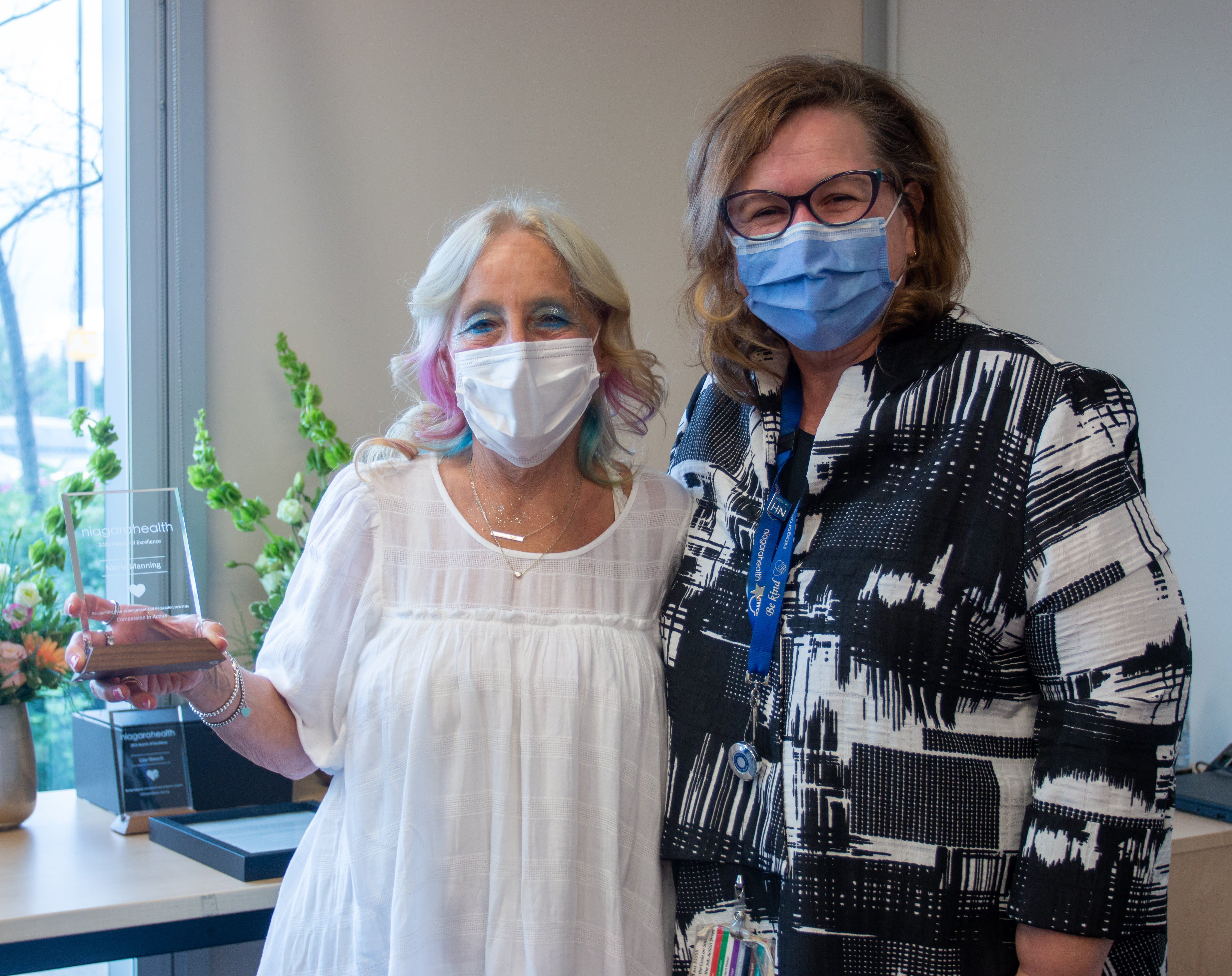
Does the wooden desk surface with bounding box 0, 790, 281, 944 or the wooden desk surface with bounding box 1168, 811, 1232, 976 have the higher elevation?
the wooden desk surface with bounding box 0, 790, 281, 944

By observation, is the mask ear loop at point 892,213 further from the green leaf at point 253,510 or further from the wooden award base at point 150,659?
the green leaf at point 253,510

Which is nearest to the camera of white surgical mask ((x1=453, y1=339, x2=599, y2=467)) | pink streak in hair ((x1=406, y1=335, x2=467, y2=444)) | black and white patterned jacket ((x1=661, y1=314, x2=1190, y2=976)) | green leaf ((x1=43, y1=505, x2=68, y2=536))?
black and white patterned jacket ((x1=661, y1=314, x2=1190, y2=976))

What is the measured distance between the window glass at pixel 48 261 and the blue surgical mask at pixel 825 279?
162 centimetres

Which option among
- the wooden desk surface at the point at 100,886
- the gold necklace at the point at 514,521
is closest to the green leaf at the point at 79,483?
the wooden desk surface at the point at 100,886

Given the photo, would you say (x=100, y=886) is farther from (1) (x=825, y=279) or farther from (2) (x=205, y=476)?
(1) (x=825, y=279)

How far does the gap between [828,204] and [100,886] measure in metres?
1.40

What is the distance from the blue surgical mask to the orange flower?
1.39m

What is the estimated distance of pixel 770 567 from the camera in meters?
1.26

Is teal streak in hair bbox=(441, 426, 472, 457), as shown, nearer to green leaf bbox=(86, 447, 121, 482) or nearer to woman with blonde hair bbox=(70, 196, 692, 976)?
woman with blonde hair bbox=(70, 196, 692, 976)

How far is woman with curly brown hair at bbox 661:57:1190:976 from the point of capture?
41.0 inches

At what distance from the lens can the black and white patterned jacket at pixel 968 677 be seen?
1.03m

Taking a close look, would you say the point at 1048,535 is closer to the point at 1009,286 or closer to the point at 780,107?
the point at 780,107

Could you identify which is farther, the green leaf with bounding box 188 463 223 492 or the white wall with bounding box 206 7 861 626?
the white wall with bounding box 206 7 861 626

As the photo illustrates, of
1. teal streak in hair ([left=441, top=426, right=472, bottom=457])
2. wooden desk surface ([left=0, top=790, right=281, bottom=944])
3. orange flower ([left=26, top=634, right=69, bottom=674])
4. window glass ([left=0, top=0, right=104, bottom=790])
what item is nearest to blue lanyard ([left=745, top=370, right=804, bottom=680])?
teal streak in hair ([left=441, top=426, right=472, bottom=457])
